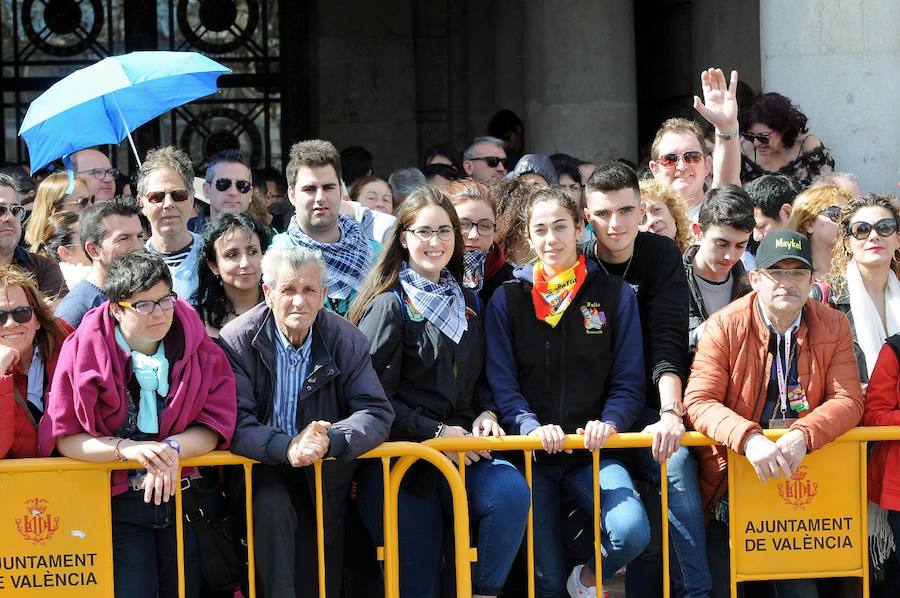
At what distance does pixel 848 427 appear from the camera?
5.31 m

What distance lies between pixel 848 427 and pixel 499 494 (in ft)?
4.52

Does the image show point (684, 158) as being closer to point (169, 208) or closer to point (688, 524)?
point (688, 524)

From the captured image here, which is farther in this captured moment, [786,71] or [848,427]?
[786,71]

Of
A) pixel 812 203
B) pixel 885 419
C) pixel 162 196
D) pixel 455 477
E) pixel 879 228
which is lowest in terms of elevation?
pixel 455 477

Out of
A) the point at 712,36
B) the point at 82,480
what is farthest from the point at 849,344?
the point at 712,36

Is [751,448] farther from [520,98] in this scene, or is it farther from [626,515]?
[520,98]

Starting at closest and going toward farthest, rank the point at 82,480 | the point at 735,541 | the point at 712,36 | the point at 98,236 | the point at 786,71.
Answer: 1. the point at 82,480
2. the point at 735,541
3. the point at 98,236
4. the point at 786,71
5. the point at 712,36

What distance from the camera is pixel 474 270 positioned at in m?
6.15

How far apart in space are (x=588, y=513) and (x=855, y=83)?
4107mm

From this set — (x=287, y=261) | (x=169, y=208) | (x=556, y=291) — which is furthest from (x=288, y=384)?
(x=169, y=208)

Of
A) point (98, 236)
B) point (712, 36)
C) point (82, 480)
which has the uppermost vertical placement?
point (712, 36)

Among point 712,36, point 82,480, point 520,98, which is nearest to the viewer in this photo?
point 82,480

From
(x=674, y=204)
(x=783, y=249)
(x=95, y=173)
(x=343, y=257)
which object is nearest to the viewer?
(x=783, y=249)

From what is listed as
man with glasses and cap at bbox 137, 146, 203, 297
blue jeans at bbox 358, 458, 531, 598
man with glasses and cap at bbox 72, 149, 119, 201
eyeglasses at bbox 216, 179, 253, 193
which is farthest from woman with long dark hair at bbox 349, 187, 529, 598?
man with glasses and cap at bbox 72, 149, 119, 201
